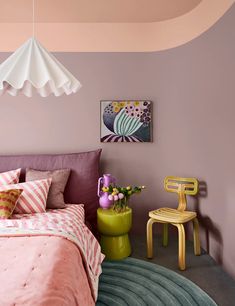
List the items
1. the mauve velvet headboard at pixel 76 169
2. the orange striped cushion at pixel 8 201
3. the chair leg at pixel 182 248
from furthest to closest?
the mauve velvet headboard at pixel 76 169 < the chair leg at pixel 182 248 < the orange striped cushion at pixel 8 201

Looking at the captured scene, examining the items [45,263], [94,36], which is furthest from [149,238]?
[94,36]

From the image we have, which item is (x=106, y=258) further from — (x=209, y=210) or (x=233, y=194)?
(x=233, y=194)

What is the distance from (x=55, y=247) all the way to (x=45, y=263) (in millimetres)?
201

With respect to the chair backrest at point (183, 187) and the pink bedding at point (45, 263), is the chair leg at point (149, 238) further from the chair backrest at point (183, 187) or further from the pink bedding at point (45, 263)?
the pink bedding at point (45, 263)

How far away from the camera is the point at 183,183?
3094 millimetres

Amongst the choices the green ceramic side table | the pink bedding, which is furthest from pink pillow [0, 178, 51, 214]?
the green ceramic side table

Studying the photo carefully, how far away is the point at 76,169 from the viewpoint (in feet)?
10.2

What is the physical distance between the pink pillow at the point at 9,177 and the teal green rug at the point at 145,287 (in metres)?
1.22

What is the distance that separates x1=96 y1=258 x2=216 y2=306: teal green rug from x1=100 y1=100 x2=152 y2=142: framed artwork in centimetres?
141

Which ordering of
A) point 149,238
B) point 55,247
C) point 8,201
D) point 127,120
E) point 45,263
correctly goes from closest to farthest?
point 45,263
point 55,247
point 8,201
point 149,238
point 127,120

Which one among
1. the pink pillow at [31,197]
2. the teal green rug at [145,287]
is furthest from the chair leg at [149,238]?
the pink pillow at [31,197]

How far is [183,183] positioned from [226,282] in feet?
3.56

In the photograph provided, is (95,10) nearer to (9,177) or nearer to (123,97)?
(123,97)

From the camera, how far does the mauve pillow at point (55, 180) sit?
2797 millimetres
